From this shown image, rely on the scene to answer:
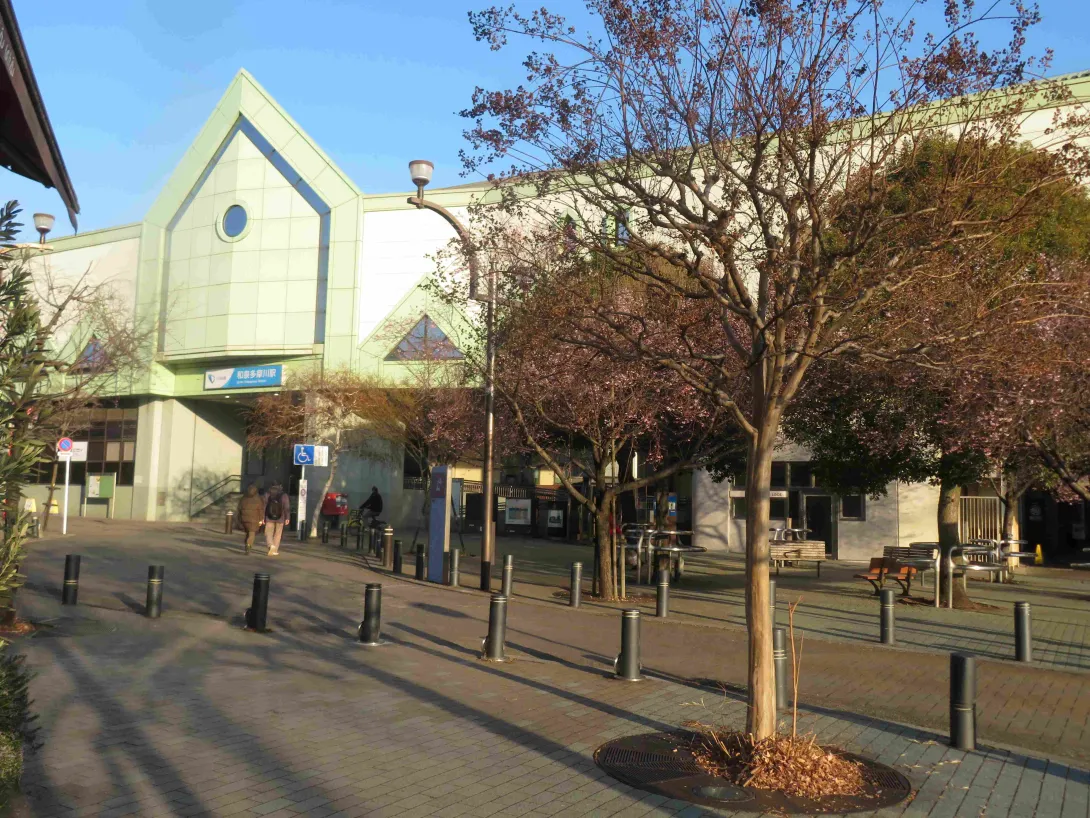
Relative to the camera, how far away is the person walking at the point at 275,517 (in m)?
22.4

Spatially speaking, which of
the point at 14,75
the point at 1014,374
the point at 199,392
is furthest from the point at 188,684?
the point at 199,392

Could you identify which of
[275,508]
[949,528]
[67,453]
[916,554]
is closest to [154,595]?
[275,508]

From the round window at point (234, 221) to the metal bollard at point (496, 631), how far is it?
1214 inches

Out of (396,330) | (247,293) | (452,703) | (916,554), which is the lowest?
(452,703)

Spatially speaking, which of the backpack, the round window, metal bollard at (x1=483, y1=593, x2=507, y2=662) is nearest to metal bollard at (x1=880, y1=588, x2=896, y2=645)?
metal bollard at (x1=483, y1=593, x2=507, y2=662)

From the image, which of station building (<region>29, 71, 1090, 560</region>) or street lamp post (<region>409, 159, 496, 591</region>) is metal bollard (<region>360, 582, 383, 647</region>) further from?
station building (<region>29, 71, 1090, 560</region>)

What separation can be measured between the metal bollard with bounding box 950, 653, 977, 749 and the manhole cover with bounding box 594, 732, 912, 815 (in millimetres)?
949

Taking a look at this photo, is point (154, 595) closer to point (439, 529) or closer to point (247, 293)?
point (439, 529)

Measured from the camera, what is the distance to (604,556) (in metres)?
16.8

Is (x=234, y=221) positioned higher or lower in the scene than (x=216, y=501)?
higher

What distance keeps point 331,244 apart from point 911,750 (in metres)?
32.5

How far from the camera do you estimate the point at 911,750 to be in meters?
Answer: 7.29

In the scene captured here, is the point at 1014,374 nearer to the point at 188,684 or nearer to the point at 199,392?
the point at 188,684

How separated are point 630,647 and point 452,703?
6.89ft
